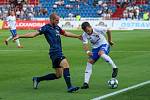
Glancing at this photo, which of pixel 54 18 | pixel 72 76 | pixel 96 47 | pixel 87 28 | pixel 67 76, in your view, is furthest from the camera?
pixel 72 76

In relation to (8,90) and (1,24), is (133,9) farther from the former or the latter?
(8,90)

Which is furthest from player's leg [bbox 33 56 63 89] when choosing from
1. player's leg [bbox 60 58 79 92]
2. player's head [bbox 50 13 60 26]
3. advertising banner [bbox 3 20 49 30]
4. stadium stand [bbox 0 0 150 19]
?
stadium stand [bbox 0 0 150 19]

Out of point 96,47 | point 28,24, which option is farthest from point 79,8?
point 96,47

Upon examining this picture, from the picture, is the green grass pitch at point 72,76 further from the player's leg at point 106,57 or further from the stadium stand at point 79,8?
the stadium stand at point 79,8

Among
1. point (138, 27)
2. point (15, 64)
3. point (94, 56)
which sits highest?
point (94, 56)

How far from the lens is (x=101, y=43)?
14.8 m

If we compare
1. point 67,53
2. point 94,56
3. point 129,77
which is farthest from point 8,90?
point 67,53

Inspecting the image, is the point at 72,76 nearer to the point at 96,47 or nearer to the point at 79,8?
the point at 96,47

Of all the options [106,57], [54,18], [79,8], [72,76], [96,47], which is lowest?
[79,8]

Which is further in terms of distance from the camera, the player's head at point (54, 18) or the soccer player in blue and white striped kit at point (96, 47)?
the soccer player in blue and white striped kit at point (96, 47)

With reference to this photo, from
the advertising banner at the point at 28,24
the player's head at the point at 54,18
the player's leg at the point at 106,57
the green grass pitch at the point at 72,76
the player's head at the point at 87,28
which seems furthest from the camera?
the advertising banner at the point at 28,24

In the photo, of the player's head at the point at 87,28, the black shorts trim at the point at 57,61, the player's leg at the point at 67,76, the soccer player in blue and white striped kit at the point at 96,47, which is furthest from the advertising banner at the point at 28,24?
the player's leg at the point at 67,76

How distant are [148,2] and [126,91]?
49.9 m

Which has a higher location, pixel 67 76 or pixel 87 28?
pixel 87 28
